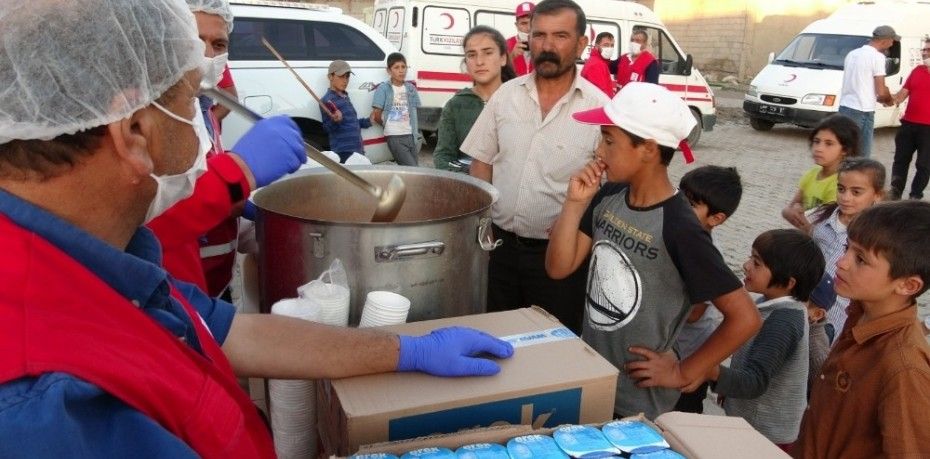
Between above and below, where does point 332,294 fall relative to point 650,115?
below

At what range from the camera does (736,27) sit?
65.7 ft

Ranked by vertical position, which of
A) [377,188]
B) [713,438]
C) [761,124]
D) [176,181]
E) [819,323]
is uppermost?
[176,181]

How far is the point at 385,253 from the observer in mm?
1562

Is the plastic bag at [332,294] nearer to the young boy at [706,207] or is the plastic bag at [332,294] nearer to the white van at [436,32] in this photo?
the young boy at [706,207]

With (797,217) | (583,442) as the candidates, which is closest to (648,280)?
(583,442)

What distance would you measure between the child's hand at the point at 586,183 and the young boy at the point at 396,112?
4657 mm

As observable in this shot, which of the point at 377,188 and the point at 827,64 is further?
the point at 827,64

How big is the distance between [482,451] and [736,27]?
71.8 feet

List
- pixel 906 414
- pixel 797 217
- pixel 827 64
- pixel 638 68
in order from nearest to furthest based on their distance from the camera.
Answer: pixel 906 414
pixel 797 217
pixel 638 68
pixel 827 64

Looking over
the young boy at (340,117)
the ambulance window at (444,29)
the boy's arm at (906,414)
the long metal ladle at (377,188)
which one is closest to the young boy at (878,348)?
the boy's arm at (906,414)

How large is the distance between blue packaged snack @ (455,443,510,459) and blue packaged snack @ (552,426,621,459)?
11 cm

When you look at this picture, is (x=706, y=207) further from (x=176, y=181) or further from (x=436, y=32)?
(x=436, y=32)

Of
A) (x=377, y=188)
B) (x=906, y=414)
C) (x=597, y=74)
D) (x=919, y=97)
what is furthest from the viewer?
(x=919, y=97)

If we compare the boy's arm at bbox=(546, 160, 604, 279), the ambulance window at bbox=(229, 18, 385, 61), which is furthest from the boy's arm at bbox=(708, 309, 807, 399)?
the ambulance window at bbox=(229, 18, 385, 61)
